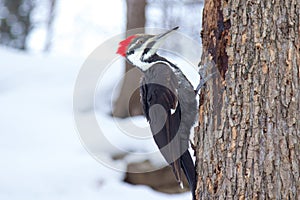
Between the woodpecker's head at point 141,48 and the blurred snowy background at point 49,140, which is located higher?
the woodpecker's head at point 141,48

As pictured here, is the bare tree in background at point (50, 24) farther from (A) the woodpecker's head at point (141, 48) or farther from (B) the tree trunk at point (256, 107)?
(B) the tree trunk at point (256, 107)

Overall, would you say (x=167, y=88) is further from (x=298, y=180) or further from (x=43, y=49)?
(x=43, y=49)

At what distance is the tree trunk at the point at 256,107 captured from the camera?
1864mm

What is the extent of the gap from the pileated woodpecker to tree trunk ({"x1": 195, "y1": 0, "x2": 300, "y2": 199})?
409 mm

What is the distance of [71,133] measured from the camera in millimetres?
5707

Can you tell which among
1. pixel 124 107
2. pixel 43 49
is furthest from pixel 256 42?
pixel 43 49

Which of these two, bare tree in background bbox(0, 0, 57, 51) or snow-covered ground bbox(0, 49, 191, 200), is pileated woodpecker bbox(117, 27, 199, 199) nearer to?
snow-covered ground bbox(0, 49, 191, 200)

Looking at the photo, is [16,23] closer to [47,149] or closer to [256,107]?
[47,149]

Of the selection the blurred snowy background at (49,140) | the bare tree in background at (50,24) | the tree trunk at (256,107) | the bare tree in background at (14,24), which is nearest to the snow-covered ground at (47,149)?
the blurred snowy background at (49,140)

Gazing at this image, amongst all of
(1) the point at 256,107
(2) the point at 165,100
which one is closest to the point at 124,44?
(2) the point at 165,100

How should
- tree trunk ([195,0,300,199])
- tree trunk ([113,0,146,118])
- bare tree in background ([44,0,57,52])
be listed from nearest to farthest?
tree trunk ([195,0,300,199]), tree trunk ([113,0,146,118]), bare tree in background ([44,0,57,52])

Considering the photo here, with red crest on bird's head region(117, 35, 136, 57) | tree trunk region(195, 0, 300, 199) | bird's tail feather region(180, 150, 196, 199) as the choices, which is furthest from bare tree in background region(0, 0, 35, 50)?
tree trunk region(195, 0, 300, 199)

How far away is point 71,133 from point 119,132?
723 mm

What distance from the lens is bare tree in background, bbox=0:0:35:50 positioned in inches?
456
